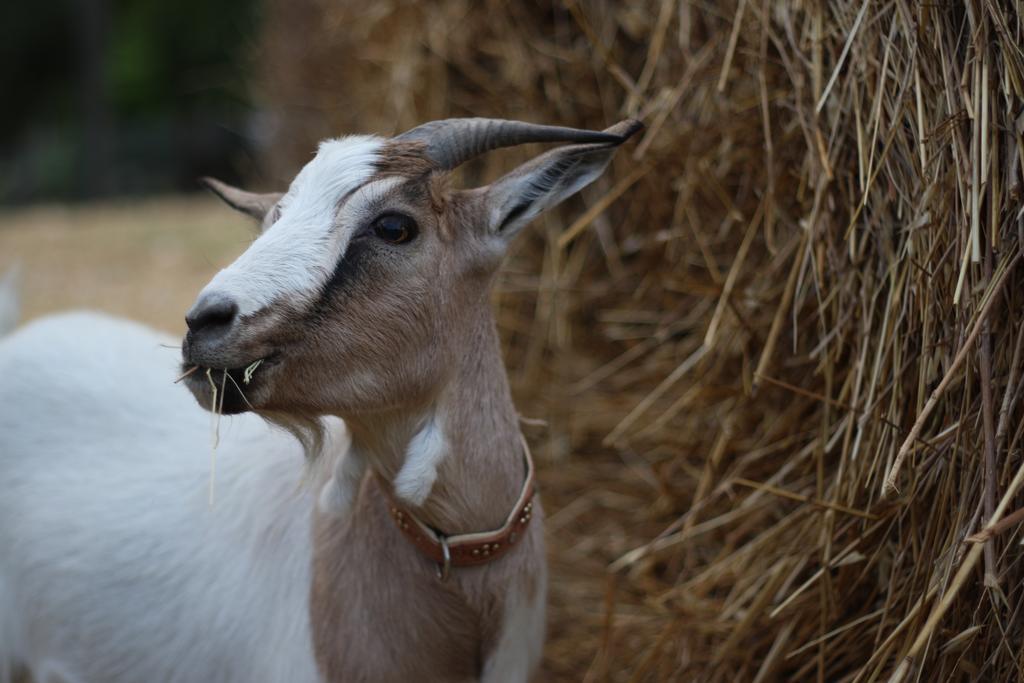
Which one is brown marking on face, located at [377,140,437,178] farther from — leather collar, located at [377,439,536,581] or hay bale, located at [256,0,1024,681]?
hay bale, located at [256,0,1024,681]

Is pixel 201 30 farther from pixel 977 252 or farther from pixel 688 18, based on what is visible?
pixel 977 252

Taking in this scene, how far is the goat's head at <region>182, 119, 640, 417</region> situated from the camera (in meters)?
2.08

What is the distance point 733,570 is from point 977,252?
133cm

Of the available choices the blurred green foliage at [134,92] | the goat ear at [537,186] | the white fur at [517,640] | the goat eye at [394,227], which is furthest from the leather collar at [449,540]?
the blurred green foliage at [134,92]

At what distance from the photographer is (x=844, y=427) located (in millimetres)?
2912

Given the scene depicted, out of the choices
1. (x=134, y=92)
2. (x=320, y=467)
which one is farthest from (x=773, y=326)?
(x=134, y=92)

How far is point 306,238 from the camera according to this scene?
2189 millimetres

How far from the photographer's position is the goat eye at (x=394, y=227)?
2289 mm

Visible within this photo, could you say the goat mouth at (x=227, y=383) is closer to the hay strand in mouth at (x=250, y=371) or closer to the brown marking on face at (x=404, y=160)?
the hay strand in mouth at (x=250, y=371)

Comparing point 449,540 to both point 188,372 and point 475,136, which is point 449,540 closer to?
point 188,372

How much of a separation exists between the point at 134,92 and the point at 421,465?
71.9ft

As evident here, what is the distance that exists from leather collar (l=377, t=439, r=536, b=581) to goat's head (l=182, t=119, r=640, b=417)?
1.03 feet

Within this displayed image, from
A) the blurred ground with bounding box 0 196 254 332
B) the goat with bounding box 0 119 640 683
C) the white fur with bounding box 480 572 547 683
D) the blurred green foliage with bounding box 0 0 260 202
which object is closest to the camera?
the goat with bounding box 0 119 640 683

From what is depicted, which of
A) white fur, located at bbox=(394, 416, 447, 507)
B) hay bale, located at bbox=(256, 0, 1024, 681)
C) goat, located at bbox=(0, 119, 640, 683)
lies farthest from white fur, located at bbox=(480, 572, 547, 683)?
hay bale, located at bbox=(256, 0, 1024, 681)
